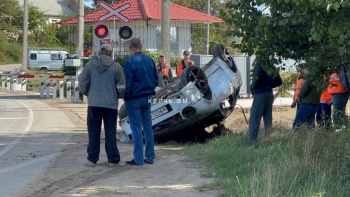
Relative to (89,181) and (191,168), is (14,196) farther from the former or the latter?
(191,168)

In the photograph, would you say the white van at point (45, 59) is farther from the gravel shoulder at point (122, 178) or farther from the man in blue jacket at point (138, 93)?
the man in blue jacket at point (138, 93)

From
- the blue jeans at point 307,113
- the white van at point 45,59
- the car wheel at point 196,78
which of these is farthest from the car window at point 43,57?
the blue jeans at point 307,113

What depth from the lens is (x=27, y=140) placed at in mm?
14328

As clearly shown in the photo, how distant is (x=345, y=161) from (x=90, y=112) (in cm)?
398

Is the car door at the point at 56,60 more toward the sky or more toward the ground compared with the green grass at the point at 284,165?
more toward the sky

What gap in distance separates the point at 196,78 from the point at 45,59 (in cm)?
4829

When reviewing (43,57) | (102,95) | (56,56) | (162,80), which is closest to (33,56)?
(43,57)

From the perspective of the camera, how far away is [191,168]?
10055 mm

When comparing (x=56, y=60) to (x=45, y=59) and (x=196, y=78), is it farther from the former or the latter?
(x=196, y=78)

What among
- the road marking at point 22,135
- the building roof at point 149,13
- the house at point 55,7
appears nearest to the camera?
the road marking at point 22,135

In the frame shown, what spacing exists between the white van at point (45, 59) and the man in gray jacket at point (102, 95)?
161ft

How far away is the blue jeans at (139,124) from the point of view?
1046cm

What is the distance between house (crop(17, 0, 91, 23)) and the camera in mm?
83431

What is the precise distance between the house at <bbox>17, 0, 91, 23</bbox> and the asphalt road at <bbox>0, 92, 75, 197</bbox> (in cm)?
6010
